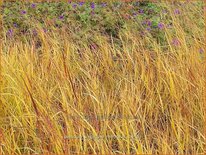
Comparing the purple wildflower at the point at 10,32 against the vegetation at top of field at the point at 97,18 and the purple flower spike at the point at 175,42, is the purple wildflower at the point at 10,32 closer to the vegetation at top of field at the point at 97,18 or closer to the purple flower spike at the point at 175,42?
the vegetation at top of field at the point at 97,18

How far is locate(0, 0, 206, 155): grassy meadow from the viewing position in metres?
2.23

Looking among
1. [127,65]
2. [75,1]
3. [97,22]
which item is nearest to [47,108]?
[127,65]

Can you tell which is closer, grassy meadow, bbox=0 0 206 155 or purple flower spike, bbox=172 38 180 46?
grassy meadow, bbox=0 0 206 155

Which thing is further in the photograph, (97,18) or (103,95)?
(97,18)

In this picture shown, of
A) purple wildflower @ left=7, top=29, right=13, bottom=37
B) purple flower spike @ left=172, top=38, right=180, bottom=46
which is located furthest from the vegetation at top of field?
purple flower spike @ left=172, top=38, right=180, bottom=46

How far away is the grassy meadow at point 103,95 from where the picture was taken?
2232 millimetres

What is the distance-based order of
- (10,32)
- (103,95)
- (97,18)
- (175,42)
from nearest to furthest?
(103,95)
(175,42)
(10,32)
(97,18)

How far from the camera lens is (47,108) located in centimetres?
250

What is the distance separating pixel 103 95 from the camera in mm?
2594

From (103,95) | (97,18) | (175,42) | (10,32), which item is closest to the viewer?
(103,95)

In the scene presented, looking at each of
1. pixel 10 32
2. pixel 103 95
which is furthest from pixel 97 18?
pixel 103 95

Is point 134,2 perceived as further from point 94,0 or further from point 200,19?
point 200,19

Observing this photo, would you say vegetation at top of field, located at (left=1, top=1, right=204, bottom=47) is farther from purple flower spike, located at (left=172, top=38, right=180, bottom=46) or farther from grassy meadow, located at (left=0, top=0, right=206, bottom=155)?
purple flower spike, located at (left=172, top=38, right=180, bottom=46)

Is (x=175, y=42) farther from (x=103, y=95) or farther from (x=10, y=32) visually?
(x=10, y=32)
